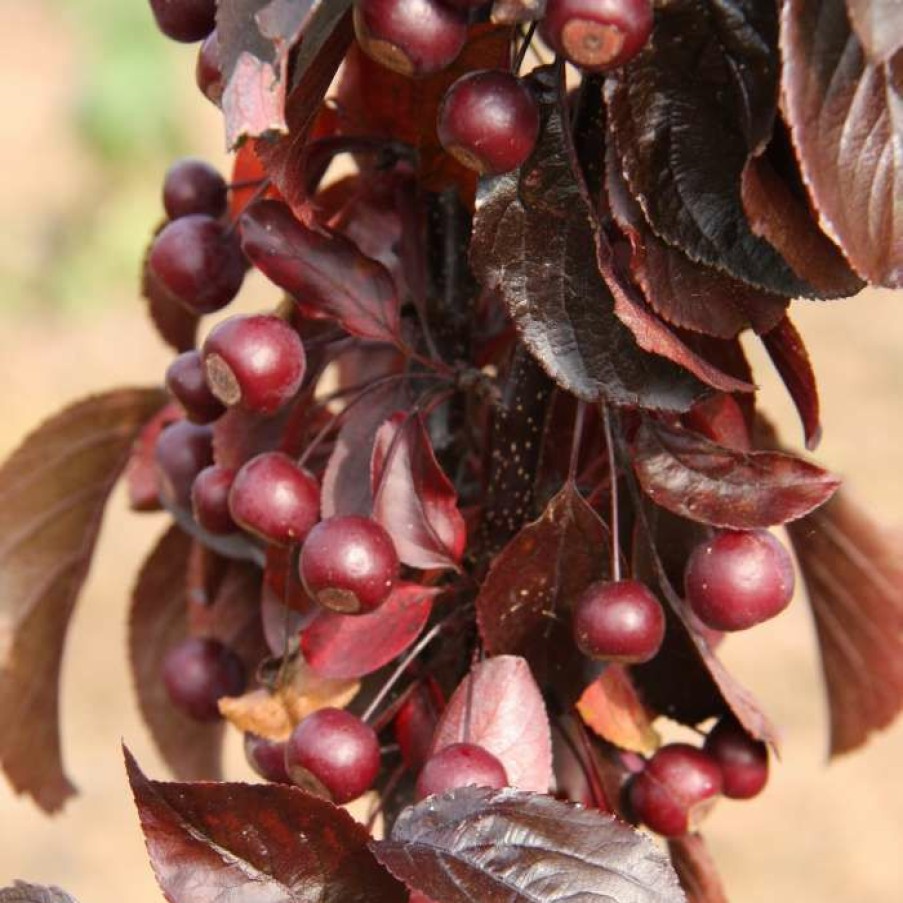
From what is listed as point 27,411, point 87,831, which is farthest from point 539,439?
point 27,411

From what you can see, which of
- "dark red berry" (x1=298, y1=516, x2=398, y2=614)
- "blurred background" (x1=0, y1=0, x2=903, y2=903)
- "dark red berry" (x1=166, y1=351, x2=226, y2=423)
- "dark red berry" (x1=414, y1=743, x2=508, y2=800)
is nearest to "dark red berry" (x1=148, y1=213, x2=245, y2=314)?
"dark red berry" (x1=166, y1=351, x2=226, y2=423)

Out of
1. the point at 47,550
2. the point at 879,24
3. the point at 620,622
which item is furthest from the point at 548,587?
the point at 47,550

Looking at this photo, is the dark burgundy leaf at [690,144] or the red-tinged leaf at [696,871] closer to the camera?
the dark burgundy leaf at [690,144]

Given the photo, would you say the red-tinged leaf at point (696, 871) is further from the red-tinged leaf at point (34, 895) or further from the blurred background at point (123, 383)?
the red-tinged leaf at point (34, 895)

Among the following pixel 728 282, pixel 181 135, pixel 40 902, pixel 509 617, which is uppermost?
pixel 181 135

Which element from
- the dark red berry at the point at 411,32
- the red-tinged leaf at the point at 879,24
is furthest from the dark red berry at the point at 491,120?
the red-tinged leaf at the point at 879,24

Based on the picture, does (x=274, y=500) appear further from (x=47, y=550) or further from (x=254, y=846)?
(x=47, y=550)

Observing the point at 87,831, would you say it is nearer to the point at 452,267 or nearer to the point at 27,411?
the point at 27,411

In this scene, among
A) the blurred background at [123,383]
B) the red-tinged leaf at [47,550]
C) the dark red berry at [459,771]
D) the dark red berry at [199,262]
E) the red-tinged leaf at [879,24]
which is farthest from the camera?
the blurred background at [123,383]
